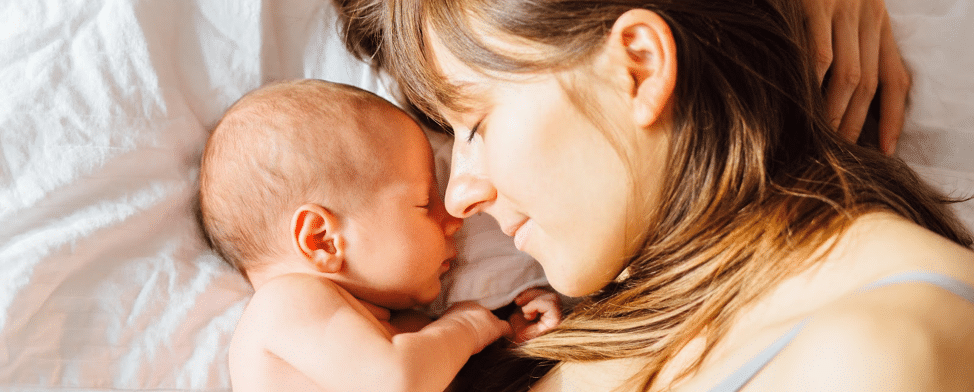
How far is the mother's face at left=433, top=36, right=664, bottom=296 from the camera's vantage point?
0.83 meters

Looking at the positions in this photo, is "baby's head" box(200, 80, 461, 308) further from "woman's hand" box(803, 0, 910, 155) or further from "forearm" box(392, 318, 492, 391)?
"woman's hand" box(803, 0, 910, 155)

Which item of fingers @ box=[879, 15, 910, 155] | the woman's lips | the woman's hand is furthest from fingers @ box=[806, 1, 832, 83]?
the woman's lips

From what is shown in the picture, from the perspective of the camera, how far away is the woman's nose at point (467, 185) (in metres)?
0.95

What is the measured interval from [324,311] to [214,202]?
281 mm

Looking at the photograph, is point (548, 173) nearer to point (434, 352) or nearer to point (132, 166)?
point (434, 352)

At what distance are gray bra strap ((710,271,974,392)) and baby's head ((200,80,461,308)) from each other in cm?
52

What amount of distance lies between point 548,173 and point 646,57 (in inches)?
6.9

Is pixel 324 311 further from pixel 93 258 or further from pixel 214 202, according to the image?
pixel 93 258

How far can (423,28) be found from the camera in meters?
0.90

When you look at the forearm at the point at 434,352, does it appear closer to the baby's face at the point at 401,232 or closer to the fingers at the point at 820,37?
the baby's face at the point at 401,232

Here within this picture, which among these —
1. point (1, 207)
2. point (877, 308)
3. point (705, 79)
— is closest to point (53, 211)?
point (1, 207)

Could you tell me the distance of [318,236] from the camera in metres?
1.11

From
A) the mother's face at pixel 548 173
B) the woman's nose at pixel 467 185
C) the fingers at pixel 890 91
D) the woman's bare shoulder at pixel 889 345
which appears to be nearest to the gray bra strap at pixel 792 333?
the woman's bare shoulder at pixel 889 345

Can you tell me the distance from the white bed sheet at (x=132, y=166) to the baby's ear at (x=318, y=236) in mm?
174
